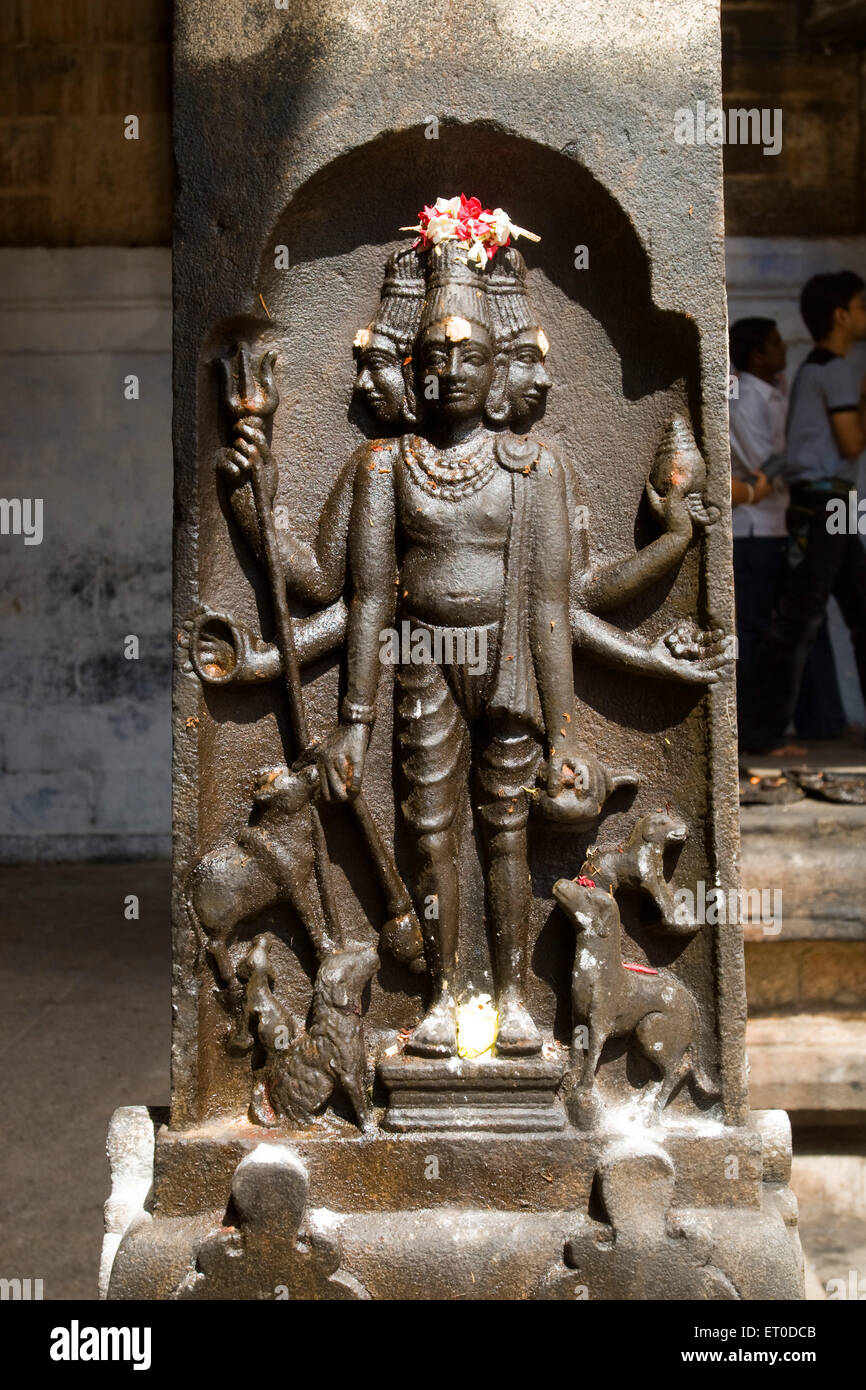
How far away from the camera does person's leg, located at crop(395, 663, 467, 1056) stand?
8.90 ft

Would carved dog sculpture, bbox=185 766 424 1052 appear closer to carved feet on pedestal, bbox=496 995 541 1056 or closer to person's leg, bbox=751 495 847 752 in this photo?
carved feet on pedestal, bbox=496 995 541 1056

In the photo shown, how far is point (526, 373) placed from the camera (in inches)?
109

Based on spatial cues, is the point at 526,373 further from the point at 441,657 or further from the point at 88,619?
the point at 88,619

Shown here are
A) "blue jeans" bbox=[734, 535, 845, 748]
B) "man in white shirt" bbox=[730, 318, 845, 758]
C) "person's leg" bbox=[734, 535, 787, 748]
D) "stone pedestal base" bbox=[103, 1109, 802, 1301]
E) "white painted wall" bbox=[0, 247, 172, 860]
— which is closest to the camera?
"stone pedestal base" bbox=[103, 1109, 802, 1301]

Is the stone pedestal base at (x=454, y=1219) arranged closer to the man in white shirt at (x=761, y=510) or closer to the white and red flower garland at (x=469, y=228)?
the white and red flower garland at (x=469, y=228)

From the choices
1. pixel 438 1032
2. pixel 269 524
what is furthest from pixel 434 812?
pixel 269 524

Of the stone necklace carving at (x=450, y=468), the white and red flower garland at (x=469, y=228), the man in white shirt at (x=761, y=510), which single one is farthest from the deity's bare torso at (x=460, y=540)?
the man in white shirt at (x=761, y=510)

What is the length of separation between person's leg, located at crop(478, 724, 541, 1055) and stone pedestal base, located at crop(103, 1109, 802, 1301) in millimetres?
239

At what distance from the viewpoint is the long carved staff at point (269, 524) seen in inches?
106

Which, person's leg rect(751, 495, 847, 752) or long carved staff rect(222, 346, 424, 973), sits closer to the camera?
long carved staff rect(222, 346, 424, 973)

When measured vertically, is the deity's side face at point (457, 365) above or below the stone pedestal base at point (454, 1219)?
above

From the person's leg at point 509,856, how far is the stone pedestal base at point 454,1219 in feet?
0.78

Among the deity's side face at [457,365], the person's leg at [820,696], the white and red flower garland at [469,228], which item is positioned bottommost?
the person's leg at [820,696]

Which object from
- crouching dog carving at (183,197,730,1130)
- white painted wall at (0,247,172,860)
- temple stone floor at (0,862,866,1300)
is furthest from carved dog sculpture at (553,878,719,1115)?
white painted wall at (0,247,172,860)
